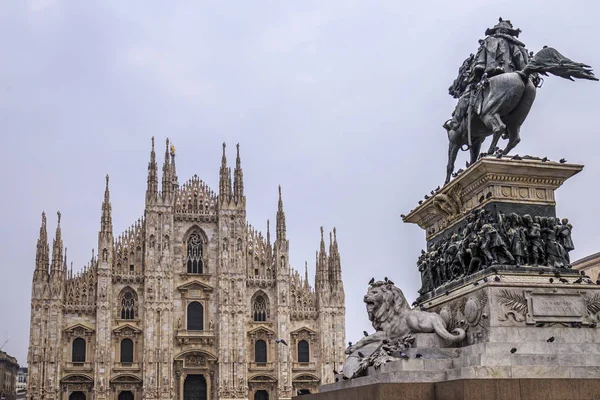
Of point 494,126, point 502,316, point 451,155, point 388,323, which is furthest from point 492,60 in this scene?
point 388,323

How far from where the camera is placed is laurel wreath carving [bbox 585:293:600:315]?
9680 mm

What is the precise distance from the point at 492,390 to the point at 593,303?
8.12 feet

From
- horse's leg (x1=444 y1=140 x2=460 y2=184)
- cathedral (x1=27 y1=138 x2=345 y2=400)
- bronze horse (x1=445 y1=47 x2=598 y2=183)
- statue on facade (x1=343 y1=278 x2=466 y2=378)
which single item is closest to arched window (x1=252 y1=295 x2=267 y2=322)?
cathedral (x1=27 y1=138 x2=345 y2=400)

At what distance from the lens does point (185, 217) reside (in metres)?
52.4

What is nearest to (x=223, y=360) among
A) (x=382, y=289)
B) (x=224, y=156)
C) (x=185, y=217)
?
(x=185, y=217)

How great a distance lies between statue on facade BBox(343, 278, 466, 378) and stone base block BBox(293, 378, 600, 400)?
45.2 inches

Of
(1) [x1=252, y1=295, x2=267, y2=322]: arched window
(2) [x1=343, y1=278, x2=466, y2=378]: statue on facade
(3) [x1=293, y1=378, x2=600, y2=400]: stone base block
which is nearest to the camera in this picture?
(3) [x1=293, y1=378, x2=600, y2=400]: stone base block

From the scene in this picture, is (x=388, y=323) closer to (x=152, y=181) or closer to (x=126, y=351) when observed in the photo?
(x=126, y=351)

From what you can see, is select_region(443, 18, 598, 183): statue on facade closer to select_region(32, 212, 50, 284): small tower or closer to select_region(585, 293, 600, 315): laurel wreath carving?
select_region(585, 293, 600, 315): laurel wreath carving

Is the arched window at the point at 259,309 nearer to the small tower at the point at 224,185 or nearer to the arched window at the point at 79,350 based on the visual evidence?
the small tower at the point at 224,185

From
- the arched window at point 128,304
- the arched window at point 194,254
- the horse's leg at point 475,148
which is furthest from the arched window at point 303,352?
the horse's leg at point 475,148

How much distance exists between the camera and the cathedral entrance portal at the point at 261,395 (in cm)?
5051

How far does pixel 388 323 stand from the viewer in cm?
1044

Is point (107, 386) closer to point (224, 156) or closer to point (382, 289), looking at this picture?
point (224, 156)
